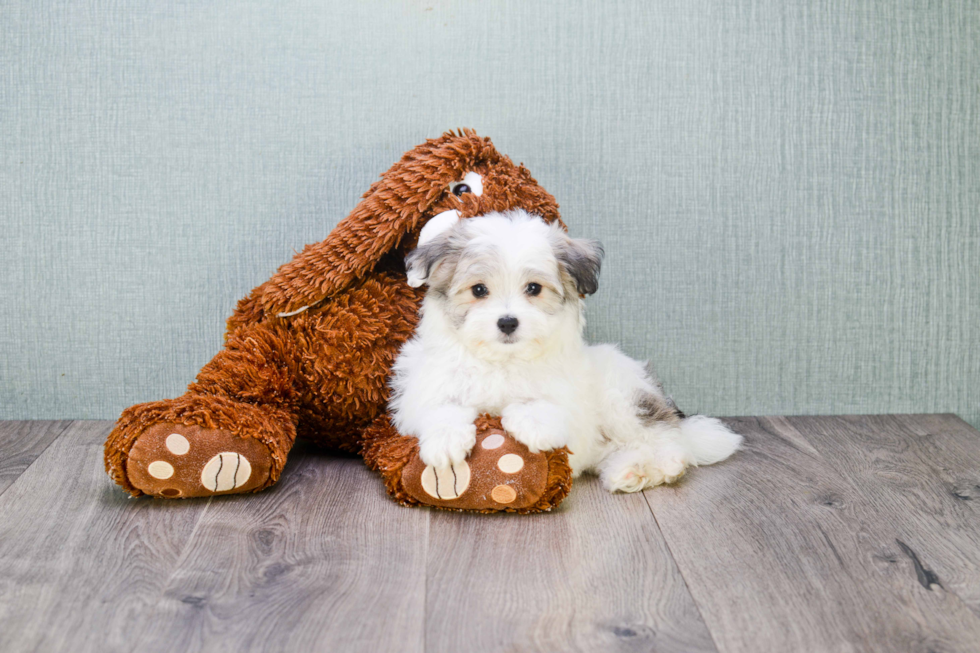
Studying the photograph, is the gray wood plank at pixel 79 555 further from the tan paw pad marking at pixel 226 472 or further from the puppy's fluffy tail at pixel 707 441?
the puppy's fluffy tail at pixel 707 441

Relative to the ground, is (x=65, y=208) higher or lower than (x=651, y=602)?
higher

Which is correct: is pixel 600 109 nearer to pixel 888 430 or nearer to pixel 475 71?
pixel 475 71

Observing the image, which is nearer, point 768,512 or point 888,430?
point 768,512

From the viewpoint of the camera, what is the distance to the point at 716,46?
7.17 feet

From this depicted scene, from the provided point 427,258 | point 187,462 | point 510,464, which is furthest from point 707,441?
point 187,462

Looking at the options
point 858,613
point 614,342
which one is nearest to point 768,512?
point 858,613

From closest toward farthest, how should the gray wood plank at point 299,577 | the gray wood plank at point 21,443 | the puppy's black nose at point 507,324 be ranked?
the gray wood plank at point 299,577
the puppy's black nose at point 507,324
the gray wood plank at point 21,443

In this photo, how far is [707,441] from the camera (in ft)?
6.46

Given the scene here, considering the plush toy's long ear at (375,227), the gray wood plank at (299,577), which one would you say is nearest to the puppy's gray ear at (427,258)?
the plush toy's long ear at (375,227)

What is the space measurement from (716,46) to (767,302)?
71cm

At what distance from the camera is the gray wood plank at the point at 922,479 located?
1451 mm

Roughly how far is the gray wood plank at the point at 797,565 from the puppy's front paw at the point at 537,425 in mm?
266

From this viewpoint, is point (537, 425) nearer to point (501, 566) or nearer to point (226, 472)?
point (501, 566)

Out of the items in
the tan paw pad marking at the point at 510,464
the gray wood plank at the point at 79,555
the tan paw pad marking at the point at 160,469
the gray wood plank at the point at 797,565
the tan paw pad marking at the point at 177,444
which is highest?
the tan paw pad marking at the point at 177,444
